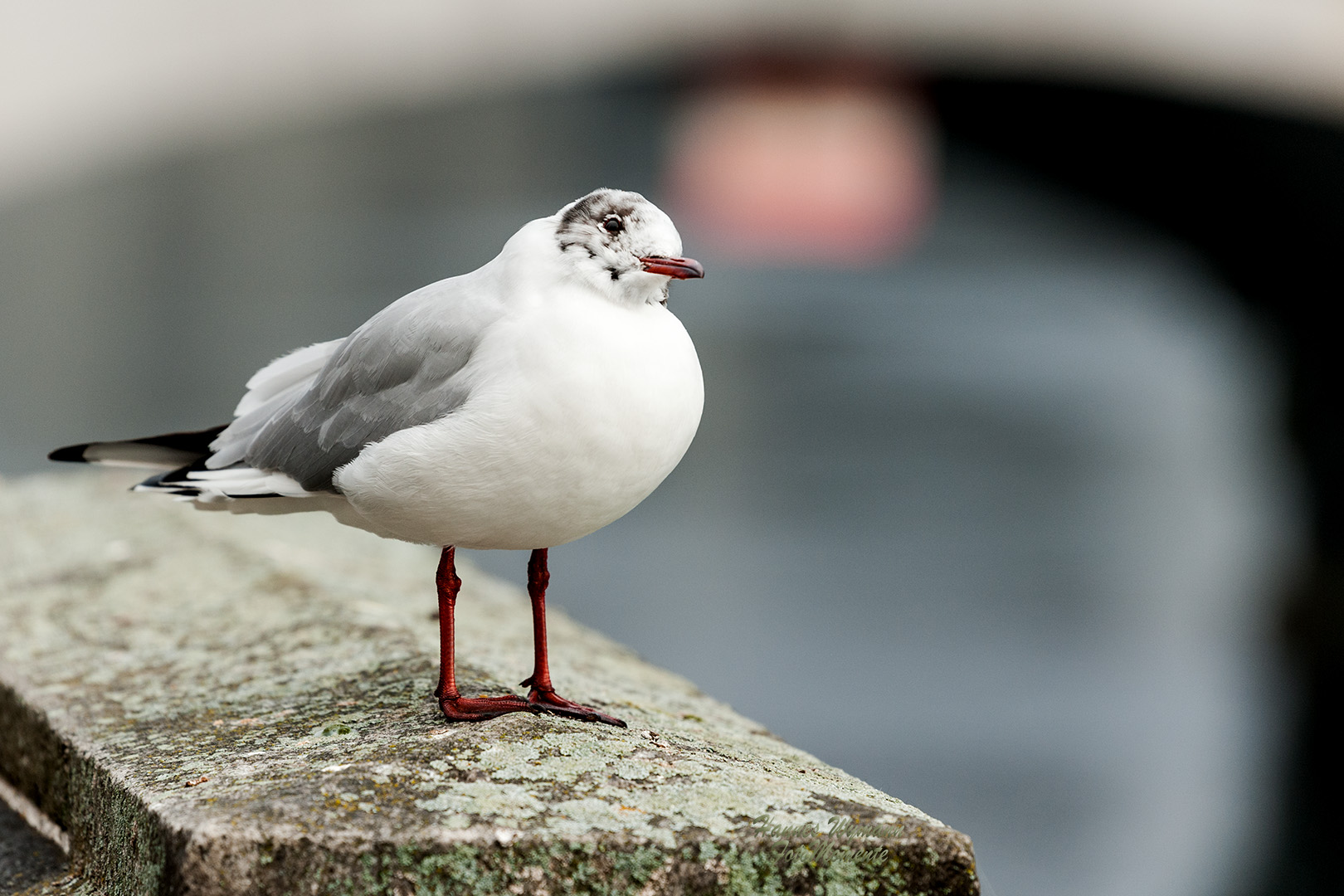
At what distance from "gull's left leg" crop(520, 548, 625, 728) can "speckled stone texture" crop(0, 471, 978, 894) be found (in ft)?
0.26

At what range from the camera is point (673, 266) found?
236 cm

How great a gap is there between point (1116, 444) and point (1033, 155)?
326cm

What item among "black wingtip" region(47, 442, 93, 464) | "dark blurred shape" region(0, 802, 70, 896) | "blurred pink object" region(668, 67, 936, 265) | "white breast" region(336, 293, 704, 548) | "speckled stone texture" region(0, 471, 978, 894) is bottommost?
"dark blurred shape" region(0, 802, 70, 896)

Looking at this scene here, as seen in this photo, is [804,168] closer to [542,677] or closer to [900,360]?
[900,360]

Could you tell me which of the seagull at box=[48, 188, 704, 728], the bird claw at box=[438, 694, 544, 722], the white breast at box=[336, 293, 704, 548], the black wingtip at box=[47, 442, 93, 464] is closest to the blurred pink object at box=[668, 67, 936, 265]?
the black wingtip at box=[47, 442, 93, 464]

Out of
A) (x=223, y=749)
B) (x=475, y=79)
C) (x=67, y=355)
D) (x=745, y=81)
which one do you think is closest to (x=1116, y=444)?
(x=745, y=81)

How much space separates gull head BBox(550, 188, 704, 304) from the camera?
2.39 m

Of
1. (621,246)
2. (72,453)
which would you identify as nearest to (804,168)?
(72,453)

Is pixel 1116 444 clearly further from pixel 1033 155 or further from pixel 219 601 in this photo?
pixel 219 601

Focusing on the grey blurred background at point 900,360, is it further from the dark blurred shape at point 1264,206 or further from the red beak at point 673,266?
the red beak at point 673,266

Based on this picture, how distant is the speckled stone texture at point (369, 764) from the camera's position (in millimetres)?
1823

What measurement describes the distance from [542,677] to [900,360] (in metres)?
12.1

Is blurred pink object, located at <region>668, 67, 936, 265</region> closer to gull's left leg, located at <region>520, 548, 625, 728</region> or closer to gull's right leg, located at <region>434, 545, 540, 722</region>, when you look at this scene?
gull's left leg, located at <region>520, 548, 625, 728</region>

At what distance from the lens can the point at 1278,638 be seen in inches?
453
